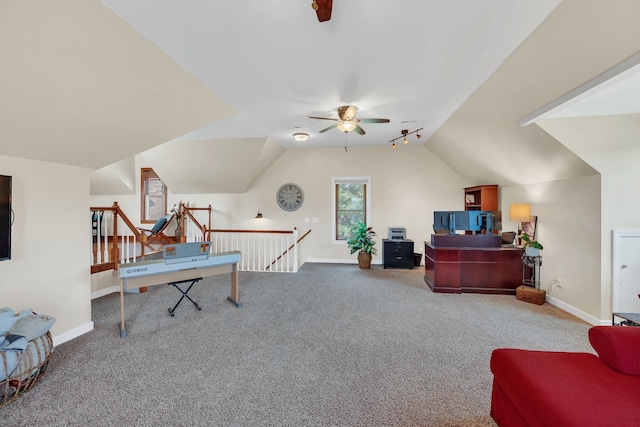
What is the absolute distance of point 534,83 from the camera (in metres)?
2.69

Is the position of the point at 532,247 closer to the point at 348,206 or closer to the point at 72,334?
the point at 348,206

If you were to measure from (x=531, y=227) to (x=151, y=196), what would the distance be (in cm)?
913

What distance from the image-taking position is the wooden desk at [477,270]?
443 cm

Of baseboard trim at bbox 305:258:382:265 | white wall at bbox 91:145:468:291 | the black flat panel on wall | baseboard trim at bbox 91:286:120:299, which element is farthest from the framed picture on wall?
baseboard trim at bbox 91:286:120:299

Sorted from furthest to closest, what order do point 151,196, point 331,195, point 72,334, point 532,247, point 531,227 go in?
point 151,196
point 331,195
point 531,227
point 532,247
point 72,334

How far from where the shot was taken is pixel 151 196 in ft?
24.6

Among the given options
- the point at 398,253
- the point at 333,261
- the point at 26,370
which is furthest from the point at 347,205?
the point at 26,370

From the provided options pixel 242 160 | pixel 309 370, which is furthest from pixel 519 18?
pixel 242 160

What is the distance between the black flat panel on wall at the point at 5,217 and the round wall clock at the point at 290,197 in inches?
196

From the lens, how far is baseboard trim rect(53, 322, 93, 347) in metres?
2.75

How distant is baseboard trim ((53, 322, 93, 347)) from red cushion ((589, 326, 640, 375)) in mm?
4713

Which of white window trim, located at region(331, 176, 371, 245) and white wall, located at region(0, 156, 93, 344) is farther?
white window trim, located at region(331, 176, 371, 245)

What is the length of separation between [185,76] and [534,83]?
12.0ft

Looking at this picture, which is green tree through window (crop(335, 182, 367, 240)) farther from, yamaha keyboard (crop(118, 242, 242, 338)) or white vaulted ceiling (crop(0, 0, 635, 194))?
yamaha keyboard (crop(118, 242, 242, 338))
